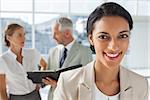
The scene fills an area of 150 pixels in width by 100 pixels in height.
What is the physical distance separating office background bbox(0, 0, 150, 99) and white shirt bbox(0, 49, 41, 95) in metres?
2.85

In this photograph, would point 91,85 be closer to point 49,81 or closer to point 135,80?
point 135,80

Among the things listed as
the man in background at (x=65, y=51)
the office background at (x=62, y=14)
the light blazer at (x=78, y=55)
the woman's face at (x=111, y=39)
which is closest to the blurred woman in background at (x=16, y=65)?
the man in background at (x=65, y=51)

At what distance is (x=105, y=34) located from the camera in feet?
2.92

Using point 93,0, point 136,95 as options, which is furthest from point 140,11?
point 136,95

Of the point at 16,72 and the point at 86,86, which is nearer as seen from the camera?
the point at 86,86

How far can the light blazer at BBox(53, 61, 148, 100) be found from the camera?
3.07 ft

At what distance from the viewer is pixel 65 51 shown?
8.18 ft

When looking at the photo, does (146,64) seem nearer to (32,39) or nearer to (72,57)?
(32,39)

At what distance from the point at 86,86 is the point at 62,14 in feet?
16.0

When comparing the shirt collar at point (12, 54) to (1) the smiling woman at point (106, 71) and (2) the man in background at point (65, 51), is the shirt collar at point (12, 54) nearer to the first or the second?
(2) the man in background at point (65, 51)

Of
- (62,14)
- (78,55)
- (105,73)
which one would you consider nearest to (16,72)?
(78,55)

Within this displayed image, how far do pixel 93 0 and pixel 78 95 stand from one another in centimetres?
533

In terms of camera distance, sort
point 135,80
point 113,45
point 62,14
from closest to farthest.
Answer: point 113,45 < point 135,80 < point 62,14

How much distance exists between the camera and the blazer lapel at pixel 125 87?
3.09 feet
